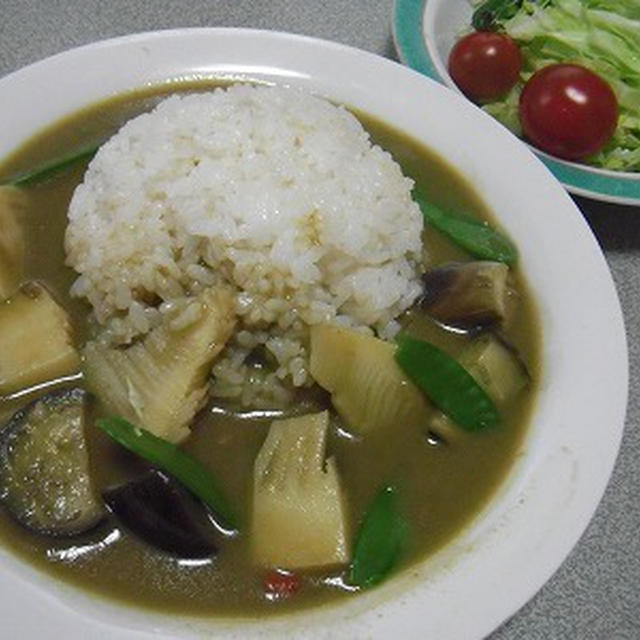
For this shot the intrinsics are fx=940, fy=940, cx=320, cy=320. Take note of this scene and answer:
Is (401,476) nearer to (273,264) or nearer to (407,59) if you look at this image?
(273,264)

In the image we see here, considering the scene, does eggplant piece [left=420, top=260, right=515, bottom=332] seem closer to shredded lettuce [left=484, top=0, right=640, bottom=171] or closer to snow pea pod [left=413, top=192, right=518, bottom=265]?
snow pea pod [left=413, top=192, right=518, bottom=265]

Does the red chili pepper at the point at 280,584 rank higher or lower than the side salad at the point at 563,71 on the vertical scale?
higher

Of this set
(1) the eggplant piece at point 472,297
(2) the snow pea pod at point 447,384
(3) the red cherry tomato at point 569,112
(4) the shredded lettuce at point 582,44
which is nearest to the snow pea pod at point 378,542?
(2) the snow pea pod at point 447,384

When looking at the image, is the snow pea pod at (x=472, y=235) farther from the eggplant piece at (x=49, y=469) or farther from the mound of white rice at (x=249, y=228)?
the eggplant piece at (x=49, y=469)

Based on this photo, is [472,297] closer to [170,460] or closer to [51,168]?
[170,460]

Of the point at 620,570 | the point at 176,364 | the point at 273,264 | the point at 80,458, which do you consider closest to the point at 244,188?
the point at 273,264

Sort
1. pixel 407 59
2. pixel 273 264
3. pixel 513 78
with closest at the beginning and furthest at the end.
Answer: pixel 273 264
pixel 407 59
pixel 513 78

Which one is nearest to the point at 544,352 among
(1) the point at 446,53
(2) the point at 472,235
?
(2) the point at 472,235
